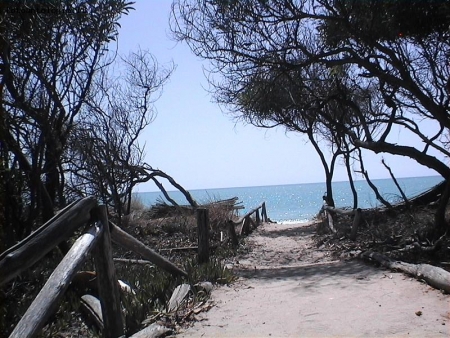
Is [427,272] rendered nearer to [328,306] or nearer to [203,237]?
[328,306]

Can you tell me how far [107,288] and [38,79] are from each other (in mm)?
5036

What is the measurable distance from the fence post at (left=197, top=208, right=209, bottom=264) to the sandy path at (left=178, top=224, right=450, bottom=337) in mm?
1027

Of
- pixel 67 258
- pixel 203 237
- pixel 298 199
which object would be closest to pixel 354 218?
pixel 203 237

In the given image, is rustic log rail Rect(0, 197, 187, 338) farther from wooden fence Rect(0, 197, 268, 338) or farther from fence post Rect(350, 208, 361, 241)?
fence post Rect(350, 208, 361, 241)

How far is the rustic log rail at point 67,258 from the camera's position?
9.68 ft

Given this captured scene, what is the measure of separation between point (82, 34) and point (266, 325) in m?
5.45

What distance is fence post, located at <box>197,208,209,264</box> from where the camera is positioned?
27.7 ft

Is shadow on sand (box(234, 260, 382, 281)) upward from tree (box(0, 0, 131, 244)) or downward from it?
downward

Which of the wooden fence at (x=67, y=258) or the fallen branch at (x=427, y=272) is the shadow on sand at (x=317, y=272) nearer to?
the fallen branch at (x=427, y=272)

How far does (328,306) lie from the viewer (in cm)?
512

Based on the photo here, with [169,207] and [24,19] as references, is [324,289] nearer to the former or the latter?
[24,19]

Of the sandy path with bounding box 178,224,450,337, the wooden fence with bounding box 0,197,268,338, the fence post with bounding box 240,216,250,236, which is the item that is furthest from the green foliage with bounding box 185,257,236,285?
the fence post with bounding box 240,216,250,236

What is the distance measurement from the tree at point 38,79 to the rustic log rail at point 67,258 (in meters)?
2.54

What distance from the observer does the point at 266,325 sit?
4617 millimetres
